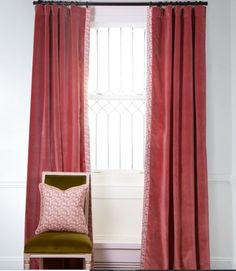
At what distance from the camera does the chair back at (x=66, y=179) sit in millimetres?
4055

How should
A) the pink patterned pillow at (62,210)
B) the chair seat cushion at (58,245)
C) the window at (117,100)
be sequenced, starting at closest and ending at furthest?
the chair seat cushion at (58,245) < the pink patterned pillow at (62,210) < the window at (117,100)

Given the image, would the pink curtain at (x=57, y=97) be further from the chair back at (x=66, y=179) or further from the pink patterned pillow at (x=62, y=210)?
the pink patterned pillow at (x=62, y=210)

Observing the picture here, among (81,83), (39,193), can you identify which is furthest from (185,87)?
(39,193)

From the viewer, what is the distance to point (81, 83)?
4.41 meters

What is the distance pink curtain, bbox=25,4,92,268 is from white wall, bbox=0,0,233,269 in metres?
0.20

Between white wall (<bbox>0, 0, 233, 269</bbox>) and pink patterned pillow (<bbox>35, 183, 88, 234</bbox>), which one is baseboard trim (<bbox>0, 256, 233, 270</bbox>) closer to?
white wall (<bbox>0, 0, 233, 269</bbox>)

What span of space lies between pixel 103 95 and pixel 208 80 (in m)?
1.05

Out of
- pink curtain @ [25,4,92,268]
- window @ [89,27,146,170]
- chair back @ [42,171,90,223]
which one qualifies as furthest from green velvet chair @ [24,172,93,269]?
window @ [89,27,146,170]

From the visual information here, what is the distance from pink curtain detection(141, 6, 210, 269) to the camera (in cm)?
426

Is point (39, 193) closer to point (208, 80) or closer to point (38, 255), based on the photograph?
point (38, 255)

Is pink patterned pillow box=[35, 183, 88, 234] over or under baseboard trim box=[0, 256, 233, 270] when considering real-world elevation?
over

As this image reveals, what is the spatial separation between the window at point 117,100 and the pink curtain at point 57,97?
1.08 ft

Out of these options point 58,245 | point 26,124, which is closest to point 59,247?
point 58,245

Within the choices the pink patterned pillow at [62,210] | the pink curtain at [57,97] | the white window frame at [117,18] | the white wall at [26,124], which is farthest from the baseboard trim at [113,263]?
the white window frame at [117,18]
